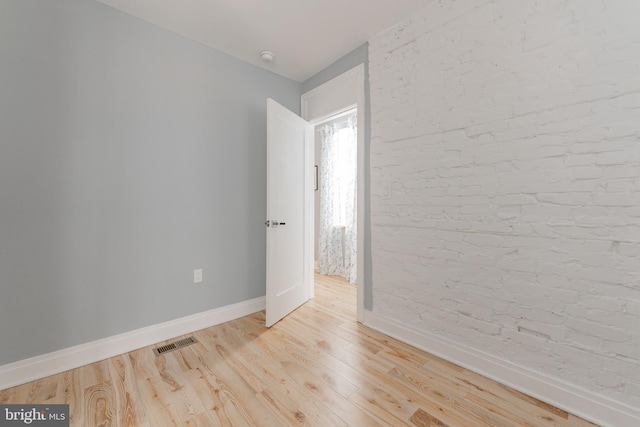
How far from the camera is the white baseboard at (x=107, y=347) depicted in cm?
162

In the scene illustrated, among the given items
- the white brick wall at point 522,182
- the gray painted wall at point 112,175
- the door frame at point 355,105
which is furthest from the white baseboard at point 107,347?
the white brick wall at point 522,182

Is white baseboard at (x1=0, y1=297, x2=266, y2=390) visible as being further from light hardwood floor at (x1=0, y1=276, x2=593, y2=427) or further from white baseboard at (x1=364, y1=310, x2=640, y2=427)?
white baseboard at (x1=364, y1=310, x2=640, y2=427)

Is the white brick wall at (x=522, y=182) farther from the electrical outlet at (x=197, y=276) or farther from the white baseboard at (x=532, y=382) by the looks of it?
the electrical outlet at (x=197, y=276)

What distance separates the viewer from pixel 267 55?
255 cm

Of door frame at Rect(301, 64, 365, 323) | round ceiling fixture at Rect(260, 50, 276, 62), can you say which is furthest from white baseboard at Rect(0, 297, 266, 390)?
round ceiling fixture at Rect(260, 50, 276, 62)

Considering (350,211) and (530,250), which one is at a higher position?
(350,211)

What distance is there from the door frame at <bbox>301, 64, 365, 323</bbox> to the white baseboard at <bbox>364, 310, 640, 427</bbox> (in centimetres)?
59

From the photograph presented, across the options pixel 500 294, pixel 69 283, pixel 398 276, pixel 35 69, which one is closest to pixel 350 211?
pixel 398 276

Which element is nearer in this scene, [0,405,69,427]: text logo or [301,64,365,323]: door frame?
[0,405,69,427]: text logo

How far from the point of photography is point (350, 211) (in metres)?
3.96

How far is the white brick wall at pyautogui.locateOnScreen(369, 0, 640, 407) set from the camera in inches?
50.9

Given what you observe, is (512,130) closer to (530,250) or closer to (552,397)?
(530,250)

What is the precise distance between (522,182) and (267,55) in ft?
7.85

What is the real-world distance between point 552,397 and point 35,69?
3684 millimetres
